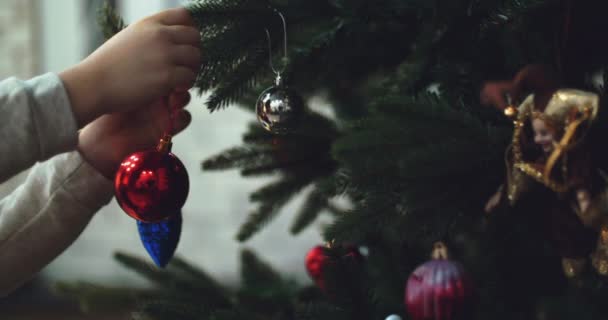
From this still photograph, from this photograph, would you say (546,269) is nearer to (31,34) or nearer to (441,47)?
(441,47)

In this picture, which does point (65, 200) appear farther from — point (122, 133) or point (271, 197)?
point (271, 197)

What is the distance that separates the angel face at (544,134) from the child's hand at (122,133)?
0.27 metres

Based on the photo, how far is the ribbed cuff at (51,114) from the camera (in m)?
0.42

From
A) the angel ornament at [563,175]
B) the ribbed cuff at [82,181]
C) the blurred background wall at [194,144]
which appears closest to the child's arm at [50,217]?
the ribbed cuff at [82,181]

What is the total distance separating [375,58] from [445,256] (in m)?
0.28

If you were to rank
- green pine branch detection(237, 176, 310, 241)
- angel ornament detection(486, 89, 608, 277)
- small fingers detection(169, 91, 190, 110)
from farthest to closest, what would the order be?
green pine branch detection(237, 176, 310, 241) < small fingers detection(169, 91, 190, 110) < angel ornament detection(486, 89, 608, 277)

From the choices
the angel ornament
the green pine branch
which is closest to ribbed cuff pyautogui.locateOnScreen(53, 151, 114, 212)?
the green pine branch

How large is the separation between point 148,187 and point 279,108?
107 millimetres

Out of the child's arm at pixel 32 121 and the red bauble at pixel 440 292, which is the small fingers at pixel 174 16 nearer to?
Answer: the child's arm at pixel 32 121

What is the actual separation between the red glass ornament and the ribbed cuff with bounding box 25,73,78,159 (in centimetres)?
5

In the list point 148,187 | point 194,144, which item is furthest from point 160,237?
point 194,144

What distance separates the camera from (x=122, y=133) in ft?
1.76

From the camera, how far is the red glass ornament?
1.44 ft

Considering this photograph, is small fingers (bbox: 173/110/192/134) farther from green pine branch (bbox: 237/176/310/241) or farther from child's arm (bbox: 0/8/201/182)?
green pine branch (bbox: 237/176/310/241)
